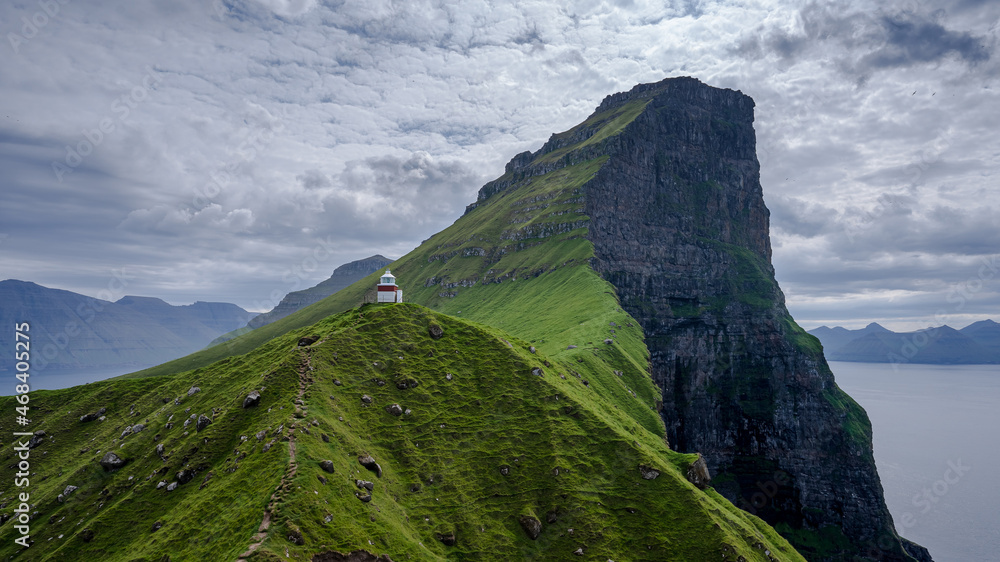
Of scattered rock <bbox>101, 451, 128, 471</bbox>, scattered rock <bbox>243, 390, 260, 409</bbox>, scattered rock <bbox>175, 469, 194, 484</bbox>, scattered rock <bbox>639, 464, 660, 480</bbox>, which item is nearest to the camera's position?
scattered rock <bbox>175, 469, 194, 484</bbox>

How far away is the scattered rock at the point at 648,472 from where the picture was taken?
218ft

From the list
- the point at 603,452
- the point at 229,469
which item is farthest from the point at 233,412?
the point at 603,452

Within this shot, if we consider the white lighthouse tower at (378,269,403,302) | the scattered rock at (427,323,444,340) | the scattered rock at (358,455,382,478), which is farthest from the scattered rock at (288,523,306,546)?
the white lighthouse tower at (378,269,403,302)

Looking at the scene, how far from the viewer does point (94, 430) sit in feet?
272

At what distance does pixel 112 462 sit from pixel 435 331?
4605 centimetres

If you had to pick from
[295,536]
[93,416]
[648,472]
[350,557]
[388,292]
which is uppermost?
[388,292]

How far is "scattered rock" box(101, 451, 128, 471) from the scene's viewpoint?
207 ft

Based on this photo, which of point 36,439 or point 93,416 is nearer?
point 36,439

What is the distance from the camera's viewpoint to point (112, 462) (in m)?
63.1

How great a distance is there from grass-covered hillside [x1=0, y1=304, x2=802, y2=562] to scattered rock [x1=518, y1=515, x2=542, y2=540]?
0.39 meters

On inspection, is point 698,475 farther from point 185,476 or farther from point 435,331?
point 185,476

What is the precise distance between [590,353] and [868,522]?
149612 mm

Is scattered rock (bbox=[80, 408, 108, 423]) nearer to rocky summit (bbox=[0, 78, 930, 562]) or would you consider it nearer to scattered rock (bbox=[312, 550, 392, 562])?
rocky summit (bbox=[0, 78, 930, 562])

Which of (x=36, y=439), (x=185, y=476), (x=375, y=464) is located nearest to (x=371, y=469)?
(x=375, y=464)
